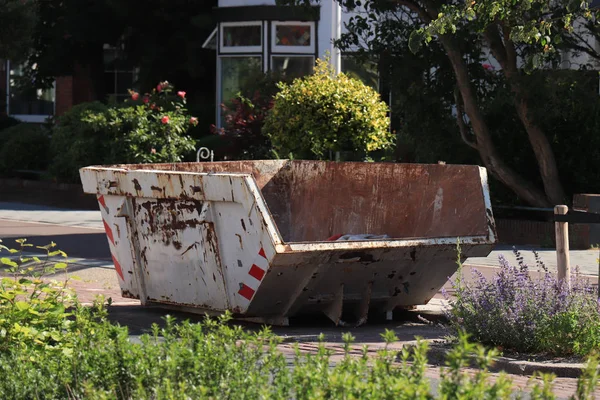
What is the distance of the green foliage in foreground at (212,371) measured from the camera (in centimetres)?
436

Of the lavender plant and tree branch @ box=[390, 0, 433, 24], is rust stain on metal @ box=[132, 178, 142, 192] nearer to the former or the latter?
the lavender plant

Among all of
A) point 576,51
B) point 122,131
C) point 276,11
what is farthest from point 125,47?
point 576,51

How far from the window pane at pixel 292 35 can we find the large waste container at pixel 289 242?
13929 mm

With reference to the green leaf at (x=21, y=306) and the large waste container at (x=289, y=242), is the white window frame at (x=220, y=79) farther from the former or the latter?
the green leaf at (x=21, y=306)

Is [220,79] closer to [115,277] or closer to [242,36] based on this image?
[242,36]

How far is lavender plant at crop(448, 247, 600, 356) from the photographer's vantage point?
7.60 m

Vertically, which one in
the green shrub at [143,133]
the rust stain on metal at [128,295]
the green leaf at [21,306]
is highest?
the green shrub at [143,133]

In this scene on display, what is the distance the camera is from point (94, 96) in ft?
99.2

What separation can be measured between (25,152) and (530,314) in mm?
18088

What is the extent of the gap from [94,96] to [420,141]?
15.2 meters

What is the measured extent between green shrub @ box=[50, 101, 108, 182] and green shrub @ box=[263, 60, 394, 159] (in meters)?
4.56

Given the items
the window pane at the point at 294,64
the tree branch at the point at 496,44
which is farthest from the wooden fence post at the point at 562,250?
the window pane at the point at 294,64

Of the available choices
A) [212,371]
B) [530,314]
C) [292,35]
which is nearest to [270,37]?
[292,35]

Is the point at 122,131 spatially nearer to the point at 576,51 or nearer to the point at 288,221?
the point at 576,51
